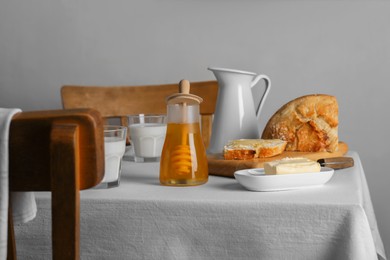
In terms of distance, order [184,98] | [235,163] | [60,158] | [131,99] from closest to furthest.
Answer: [60,158], [184,98], [235,163], [131,99]

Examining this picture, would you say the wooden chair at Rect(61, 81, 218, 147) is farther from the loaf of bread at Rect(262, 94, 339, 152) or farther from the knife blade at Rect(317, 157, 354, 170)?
the knife blade at Rect(317, 157, 354, 170)

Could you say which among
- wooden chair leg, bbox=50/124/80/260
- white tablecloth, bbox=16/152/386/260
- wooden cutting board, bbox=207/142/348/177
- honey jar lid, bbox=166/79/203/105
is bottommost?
white tablecloth, bbox=16/152/386/260

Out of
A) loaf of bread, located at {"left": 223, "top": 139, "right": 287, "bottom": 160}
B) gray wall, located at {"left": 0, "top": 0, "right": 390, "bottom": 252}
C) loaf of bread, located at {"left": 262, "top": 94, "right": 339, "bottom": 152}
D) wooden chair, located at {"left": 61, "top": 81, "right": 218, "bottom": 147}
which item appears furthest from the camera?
gray wall, located at {"left": 0, "top": 0, "right": 390, "bottom": 252}

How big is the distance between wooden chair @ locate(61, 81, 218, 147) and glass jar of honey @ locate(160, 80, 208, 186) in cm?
88

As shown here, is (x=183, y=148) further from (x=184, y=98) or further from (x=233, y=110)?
(x=233, y=110)

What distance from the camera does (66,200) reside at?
61 centimetres

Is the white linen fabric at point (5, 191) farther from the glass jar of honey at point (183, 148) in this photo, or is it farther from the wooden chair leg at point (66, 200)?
the glass jar of honey at point (183, 148)

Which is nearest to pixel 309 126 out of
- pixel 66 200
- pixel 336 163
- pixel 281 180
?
pixel 336 163

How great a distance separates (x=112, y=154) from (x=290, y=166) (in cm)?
33

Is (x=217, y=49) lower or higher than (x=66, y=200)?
higher

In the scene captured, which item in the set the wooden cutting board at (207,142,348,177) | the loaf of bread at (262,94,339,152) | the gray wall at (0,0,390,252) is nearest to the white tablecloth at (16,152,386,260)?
the wooden cutting board at (207,142,348,177)

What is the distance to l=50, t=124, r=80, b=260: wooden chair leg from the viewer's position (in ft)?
1.97

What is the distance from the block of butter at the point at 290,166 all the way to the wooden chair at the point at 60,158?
467 mm

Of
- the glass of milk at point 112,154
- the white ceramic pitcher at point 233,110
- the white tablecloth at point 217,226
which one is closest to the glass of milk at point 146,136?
the white ceramic pitcher at point 233,110
